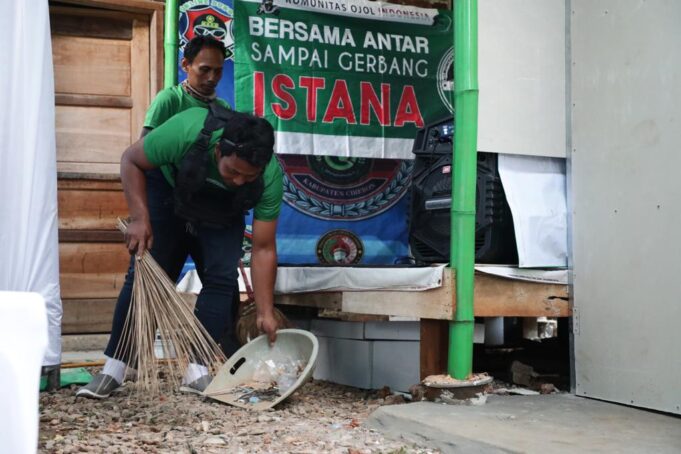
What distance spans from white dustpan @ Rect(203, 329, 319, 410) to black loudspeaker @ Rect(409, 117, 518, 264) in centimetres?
74

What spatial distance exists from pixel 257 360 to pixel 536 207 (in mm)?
1259

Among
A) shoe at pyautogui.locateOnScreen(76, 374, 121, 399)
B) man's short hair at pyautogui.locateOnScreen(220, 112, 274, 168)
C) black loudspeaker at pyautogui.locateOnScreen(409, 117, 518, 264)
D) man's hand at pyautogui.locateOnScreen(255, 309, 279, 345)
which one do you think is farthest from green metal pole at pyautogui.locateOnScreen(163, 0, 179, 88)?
shoe at pyautogui.locateOnScreen(76, 374, 121, 399)

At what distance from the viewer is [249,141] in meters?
3.09

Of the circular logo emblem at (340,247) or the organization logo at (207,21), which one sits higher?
the organization logo at (207,21)

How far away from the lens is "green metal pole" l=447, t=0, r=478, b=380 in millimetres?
3086

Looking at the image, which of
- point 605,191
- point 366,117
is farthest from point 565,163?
point 366,117

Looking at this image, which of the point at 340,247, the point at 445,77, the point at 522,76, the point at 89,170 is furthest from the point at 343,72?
the point at 522,76

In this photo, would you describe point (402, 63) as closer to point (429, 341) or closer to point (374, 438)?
point (429, 341)

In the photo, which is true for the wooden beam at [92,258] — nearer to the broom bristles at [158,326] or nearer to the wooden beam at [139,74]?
the wooden beam at [139,74]

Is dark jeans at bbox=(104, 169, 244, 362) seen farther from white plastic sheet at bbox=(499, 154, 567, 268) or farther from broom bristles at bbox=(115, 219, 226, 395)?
white plastic sheet at bbox=(499, 154, 567, 268)

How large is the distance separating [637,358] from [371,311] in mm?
1057

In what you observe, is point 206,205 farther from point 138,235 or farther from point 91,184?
point 91,184

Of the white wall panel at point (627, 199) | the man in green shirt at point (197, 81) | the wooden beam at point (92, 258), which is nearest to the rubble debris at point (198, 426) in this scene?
the white wall panel at point (627, 199)

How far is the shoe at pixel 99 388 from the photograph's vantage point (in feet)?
11.0
